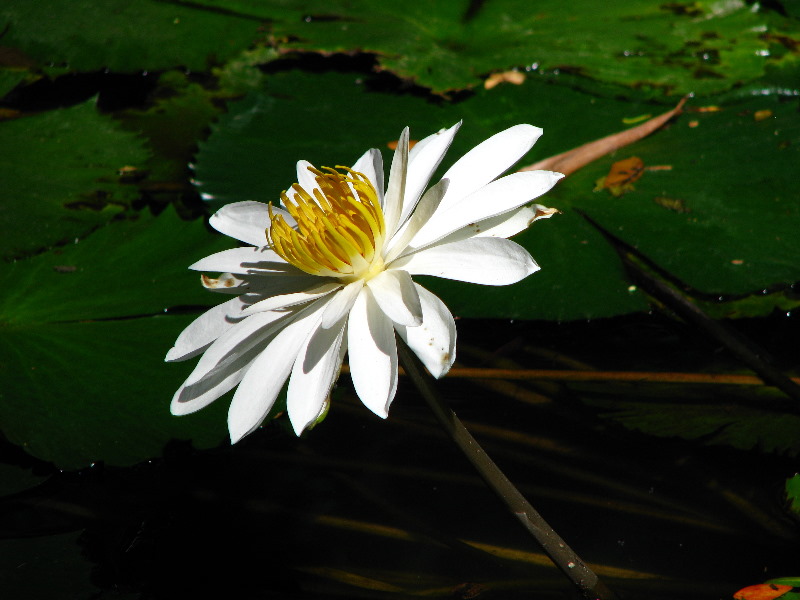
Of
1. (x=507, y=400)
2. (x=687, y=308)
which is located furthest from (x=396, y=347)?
(x=687, y=308)

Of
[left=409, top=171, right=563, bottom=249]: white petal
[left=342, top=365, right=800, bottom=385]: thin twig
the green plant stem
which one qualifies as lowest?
[left=342, top=365, right=800, bottom=385]: thin twig

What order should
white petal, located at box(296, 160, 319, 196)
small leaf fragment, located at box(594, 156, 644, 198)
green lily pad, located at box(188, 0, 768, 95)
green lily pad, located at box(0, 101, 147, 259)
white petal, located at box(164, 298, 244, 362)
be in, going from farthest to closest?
green lily pad, located at box(188, 0, 768, 95), green lily pad, located at box(0, 101, 147, 259), small leaf fragment, located at box(594, 156, 644, 198), white petal, located at box(296, 160, 319, 196), white petal, located at box(164, 298, 244, 362)

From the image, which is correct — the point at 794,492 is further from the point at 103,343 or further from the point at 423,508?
the point at 103,343

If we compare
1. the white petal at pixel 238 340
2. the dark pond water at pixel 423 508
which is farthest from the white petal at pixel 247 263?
the dark pond water at pixel 423 508

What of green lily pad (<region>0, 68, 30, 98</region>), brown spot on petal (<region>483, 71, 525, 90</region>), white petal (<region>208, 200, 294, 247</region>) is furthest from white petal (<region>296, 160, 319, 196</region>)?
green lily pad (<region>0, 68, 30, 98</region>)

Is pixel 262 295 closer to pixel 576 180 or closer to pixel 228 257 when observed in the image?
pixel 228 257

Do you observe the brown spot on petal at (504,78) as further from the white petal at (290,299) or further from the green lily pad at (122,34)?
→ the white petal at (290,299)

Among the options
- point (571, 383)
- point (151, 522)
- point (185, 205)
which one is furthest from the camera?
point (185, 205)

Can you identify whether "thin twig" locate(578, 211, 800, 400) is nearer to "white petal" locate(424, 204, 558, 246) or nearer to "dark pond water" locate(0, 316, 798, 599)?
"dark pond water" locate(0, 316, 798, 599)
